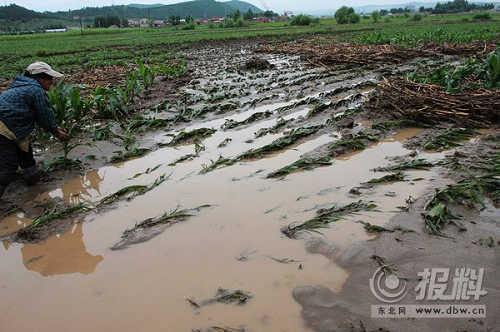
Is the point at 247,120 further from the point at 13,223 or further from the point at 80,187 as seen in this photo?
the point at 13,223

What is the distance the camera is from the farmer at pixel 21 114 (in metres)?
3.89

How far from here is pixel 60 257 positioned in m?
2.92

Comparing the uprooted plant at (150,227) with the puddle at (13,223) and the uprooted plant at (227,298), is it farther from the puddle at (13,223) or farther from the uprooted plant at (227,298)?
the puddle at (13,223)

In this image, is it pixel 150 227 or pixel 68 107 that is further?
pixel 68 107

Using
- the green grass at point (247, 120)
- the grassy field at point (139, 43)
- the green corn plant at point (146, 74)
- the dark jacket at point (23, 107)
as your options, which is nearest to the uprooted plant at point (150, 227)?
the dark jacket at point (23, 107)

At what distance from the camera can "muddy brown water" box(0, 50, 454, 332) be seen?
223cm

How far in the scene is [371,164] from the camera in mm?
4344

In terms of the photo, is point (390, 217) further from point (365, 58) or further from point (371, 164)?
point (365, 58)

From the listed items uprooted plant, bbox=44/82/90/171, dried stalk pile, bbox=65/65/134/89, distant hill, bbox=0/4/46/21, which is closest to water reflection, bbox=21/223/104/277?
uprooted plant, bbox=44/82/90/171

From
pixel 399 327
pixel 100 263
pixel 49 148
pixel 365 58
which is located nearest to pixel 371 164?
pixel 399 327

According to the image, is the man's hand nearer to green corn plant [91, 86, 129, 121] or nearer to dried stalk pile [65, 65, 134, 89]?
green corn plant [91, 86, 129, 121]

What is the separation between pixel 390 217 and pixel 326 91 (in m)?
6.35

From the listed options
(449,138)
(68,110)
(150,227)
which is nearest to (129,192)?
(150,227)

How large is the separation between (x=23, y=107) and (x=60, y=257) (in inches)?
80.8
